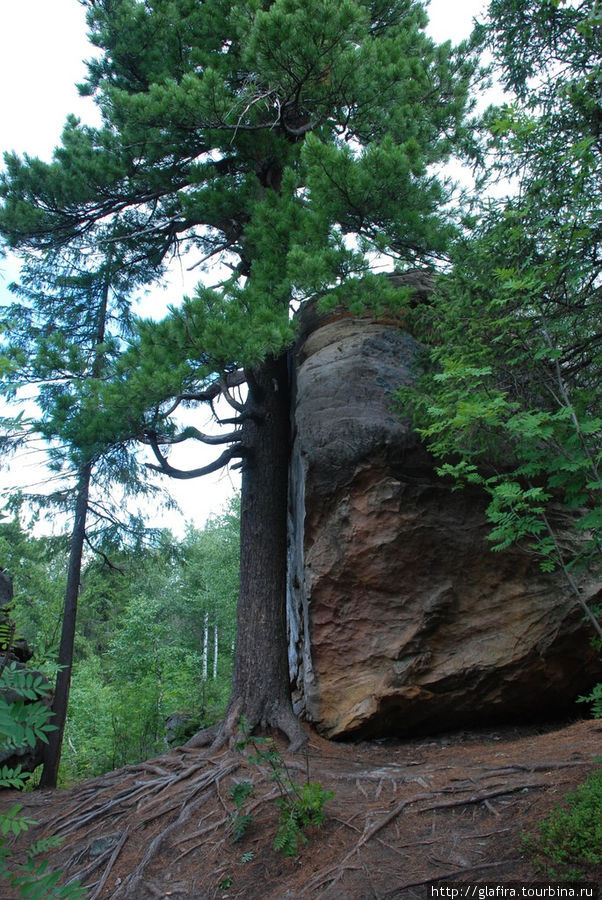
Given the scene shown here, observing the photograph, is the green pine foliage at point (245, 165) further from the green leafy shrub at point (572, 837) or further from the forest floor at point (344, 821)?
the green leafy shrub at point (572, 837)

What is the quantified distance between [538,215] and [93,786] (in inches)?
254

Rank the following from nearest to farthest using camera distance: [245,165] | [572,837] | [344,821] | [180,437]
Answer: [572,837]
[344,821]
[180,437]
[245,165]

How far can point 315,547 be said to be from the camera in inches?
229

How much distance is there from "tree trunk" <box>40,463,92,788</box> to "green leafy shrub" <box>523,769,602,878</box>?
18.6 feet

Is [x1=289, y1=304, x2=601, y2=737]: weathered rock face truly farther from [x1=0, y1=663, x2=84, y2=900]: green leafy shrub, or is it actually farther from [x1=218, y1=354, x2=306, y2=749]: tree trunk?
[x1=0, y1=663, x2=84, y2=900]: green leafy shrub

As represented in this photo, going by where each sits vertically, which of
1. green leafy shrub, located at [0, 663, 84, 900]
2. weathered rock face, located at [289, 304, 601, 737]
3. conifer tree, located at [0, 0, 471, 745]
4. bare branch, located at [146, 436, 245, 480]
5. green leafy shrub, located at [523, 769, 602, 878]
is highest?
conifer tree, located at [0, 0, 471, 745]

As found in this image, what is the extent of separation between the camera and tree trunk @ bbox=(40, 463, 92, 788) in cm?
727

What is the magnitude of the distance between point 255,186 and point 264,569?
15.2 ft

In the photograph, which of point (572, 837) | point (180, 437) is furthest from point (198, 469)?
point (572, 837)

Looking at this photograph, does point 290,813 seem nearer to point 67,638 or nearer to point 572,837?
point 572,837

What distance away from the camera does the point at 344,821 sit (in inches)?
148

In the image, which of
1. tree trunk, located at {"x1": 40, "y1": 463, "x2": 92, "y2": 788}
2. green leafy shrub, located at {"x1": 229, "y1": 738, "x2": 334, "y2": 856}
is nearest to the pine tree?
tree trunk, located at {"x1": 40, "y1": 463, "x2": 92, "y2": 788}

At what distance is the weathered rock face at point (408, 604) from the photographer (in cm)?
540

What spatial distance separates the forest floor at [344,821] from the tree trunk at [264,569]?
57 centimetres
